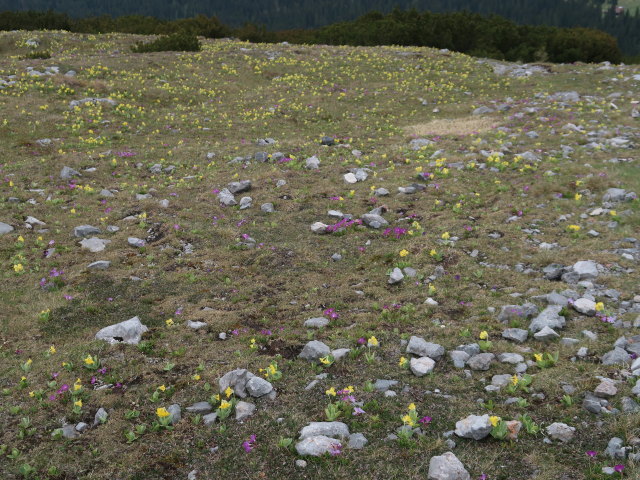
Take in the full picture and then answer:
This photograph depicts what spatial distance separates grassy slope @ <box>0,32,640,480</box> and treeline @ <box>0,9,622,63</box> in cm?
3335

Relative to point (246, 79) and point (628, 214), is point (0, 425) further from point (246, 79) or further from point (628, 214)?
point (246, 79)

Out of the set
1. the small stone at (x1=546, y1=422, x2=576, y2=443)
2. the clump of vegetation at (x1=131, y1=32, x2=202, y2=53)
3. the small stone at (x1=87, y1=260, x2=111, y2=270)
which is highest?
the clump of vegetation at (x1=131, y1=32, x2=202, y2=53)

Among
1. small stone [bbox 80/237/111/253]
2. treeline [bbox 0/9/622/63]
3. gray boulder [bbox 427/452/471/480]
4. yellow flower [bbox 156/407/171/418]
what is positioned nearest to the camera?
gray boulder [bbox 427/452/471/480]

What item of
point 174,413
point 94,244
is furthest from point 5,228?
point 174,413

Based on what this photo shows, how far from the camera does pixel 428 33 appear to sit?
194 ft

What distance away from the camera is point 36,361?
8289mm

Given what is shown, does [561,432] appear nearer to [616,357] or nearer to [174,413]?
[616,357]

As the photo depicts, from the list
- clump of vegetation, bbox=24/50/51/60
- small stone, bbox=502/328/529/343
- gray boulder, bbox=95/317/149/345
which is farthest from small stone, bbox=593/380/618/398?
clump of vegetation, bbox=24/50/51/60


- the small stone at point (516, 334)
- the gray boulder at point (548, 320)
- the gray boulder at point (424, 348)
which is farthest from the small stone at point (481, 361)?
the gray boulder at point (548, 320)

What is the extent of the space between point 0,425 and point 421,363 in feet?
21.8

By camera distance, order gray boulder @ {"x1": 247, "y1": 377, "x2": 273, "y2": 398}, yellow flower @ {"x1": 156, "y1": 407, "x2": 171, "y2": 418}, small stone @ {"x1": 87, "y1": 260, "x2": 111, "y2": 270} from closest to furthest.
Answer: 1. yellow flower @ {"x1": 156, "y1": 407, "x2": 171, "y2": 418}
2. gray boulder @ {"x1": 247, "y1": 377, "x2": 273, "y2": 398}
3. small stone @ {"x1": 87, "y1": 260, "x2": 111, "y2": 270}

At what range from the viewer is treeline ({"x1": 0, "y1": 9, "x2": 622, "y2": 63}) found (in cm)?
5569

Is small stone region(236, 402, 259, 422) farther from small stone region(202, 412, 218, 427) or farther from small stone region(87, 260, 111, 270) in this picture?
small stone region(87, 260, 111, 270)

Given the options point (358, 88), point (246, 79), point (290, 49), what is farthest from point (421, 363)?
point (290, 49)
